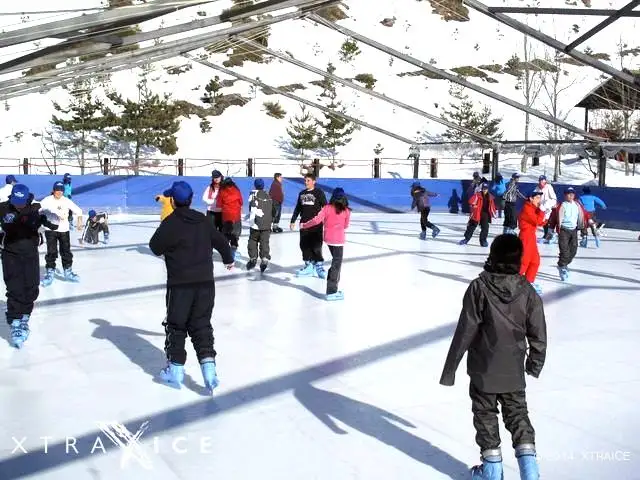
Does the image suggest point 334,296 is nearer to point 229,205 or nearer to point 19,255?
point 229,205

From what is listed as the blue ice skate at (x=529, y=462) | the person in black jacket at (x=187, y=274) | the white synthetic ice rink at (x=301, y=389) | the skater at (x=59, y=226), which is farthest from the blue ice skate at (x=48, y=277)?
the blue ice skate at (x=529, y=462)

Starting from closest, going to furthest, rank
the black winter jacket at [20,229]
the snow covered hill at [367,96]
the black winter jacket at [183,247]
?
the black winter jacket at [183,247] → the black winter jacket at [20,229] → the snow covered hill at [367,96]

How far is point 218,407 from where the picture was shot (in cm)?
564

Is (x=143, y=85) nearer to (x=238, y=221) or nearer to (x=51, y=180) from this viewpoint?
(x=51, y=180)

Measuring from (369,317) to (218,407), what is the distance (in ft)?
11.9

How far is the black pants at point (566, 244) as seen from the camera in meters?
11.6

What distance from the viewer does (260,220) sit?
11.7 metres

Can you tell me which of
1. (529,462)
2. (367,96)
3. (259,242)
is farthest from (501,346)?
(367,96)

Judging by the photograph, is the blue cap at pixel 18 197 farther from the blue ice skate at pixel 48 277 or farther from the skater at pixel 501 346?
the skater at pixel 501 346

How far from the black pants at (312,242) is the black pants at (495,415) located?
741 cm

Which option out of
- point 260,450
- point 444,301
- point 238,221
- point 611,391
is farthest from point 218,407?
point 238,221

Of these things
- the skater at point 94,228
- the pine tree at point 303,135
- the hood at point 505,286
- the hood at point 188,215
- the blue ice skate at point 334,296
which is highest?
the pine tree at point 303,135

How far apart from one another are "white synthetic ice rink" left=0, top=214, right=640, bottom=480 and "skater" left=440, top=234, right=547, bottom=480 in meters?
0.49

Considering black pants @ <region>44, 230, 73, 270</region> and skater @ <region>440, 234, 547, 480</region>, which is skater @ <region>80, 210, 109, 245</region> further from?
skater @ <region>440, 234, 547, 480</region>
